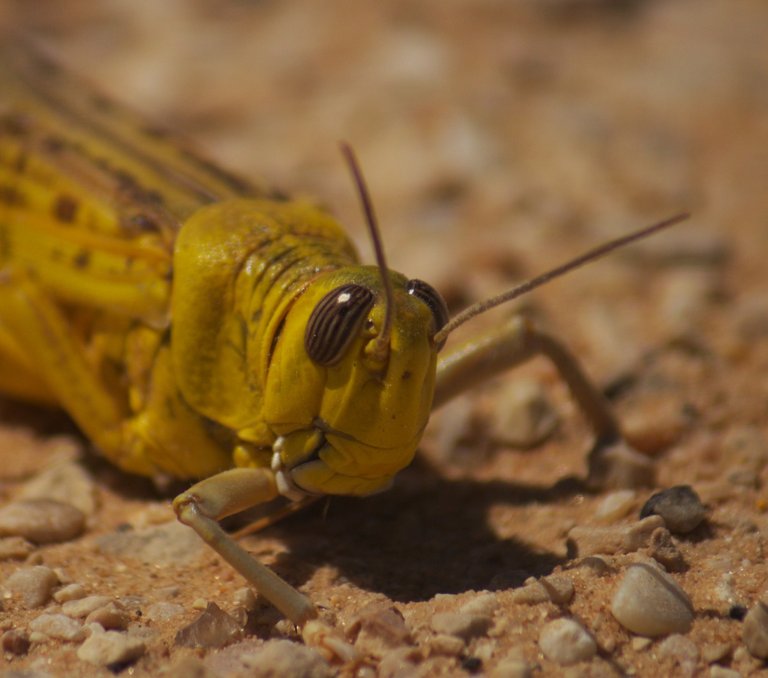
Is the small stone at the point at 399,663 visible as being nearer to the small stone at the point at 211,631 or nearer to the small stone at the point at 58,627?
the small stone at the point at 211,631

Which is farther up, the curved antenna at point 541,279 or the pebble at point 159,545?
the curved antenna at point 541,279

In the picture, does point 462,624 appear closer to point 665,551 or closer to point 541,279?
point 665,551

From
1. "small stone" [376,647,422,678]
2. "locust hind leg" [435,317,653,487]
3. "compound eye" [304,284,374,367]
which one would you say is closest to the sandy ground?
"small stone" [376,647,422,678]

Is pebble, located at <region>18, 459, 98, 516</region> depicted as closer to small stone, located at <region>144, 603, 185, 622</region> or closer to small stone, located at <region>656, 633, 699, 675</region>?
small stone, located at <region>144, 603, 185, 622</region>

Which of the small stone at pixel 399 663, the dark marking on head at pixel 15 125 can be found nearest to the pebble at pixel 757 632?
the small stone at pixel 399 663

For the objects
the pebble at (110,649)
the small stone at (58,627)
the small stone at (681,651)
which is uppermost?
the pebble at (110,649)

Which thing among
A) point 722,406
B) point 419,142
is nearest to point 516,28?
point 419,142

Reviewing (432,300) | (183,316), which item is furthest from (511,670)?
(183,316)
